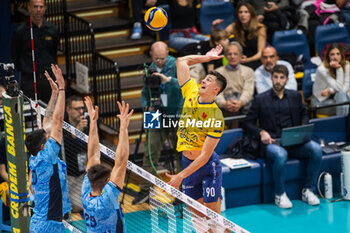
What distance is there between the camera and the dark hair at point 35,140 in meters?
6.42

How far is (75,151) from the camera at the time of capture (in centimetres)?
916

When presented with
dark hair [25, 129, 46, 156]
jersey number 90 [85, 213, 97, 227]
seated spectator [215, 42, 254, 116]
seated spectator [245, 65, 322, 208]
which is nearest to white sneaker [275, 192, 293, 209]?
seated spectator [245, 65, 322, 208]

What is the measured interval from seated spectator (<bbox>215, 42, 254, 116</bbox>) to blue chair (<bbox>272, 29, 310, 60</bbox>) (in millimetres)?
1697

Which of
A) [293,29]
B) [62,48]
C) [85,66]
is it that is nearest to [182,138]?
[85,66]

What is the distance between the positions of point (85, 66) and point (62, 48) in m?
0.75

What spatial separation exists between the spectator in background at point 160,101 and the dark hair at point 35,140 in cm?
209

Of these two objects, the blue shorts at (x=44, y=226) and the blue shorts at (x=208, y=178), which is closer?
the blue shorts at (x=44, y=226)

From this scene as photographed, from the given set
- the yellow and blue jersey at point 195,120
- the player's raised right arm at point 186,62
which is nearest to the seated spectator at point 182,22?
the player's raised right arm at point 186,62

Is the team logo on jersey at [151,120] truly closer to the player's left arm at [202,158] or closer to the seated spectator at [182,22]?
the player's left arm at [202,158]

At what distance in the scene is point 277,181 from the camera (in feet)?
31.2

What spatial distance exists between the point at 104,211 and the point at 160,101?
289cm

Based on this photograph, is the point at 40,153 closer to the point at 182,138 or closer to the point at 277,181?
the point at 182,138

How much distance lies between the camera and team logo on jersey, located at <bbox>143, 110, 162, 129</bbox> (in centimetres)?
845

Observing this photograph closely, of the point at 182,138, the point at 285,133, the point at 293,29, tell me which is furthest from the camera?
the point at 293,29
